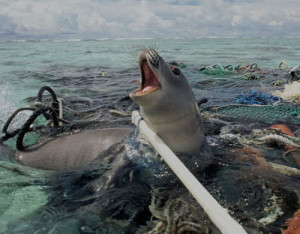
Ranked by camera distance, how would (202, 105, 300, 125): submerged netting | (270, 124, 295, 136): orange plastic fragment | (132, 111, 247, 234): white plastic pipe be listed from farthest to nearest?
(202, 105, 300, 125): submerged netting < (270, 124, 295, 136): orange plastic fragment < (132, 111, 247, 234): white plastic pipe

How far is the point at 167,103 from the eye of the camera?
247 cm

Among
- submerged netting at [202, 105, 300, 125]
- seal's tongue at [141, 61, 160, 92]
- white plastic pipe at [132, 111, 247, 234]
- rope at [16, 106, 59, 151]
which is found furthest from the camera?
submerged netting at [202, 105, 300, 125]

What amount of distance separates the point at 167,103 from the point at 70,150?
4.05 ft

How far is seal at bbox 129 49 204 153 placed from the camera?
236 cm

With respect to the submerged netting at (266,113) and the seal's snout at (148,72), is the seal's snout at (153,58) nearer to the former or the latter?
the seal's snout at (148,72)

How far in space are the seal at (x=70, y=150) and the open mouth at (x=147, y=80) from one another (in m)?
0.86

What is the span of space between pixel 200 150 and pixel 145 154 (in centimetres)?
47

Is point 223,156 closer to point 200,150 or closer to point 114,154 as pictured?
point 200,150

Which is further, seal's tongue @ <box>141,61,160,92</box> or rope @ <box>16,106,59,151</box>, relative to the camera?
rope @ <box>16,106,59,151</box>

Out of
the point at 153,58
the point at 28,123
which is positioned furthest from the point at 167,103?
the point at 28,123

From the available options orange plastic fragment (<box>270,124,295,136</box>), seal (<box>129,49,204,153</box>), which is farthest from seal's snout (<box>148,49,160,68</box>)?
orange plastic fragment (<box>270,124,295,136</box>)

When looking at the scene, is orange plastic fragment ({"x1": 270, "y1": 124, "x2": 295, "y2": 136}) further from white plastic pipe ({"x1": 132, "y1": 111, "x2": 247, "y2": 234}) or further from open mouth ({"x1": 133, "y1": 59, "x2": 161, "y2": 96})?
white plastic pipe ({"x1": 132, "y1": 111, "x2": 247, "y2": 234})

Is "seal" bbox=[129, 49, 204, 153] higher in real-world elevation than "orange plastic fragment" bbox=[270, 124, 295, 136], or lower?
higher

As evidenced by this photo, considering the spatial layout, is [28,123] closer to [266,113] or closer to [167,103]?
[167,103]
